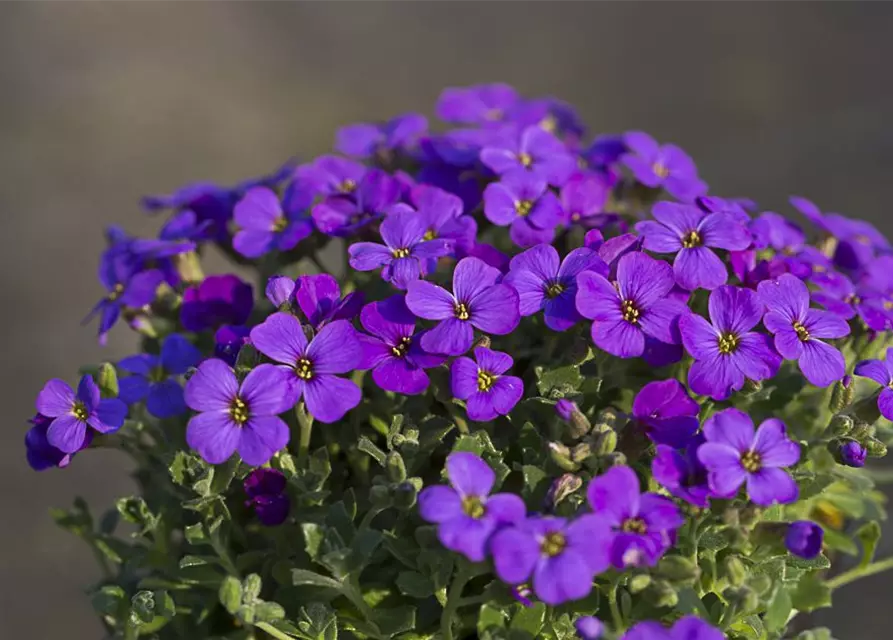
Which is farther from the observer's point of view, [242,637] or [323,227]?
[323,227]

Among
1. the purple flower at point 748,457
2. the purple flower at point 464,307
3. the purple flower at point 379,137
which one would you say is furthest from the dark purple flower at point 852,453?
the purple flower at point 379,137

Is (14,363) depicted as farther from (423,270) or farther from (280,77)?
(280,77)

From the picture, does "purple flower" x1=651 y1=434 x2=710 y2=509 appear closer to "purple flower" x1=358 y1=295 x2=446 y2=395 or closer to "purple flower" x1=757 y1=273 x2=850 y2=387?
"purple flower" x1=757 y1=273 x2=850 y2=387

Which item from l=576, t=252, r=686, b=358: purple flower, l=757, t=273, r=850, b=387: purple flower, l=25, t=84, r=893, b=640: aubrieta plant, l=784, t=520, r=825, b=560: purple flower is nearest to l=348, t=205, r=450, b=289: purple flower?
l=25, t=84, r=893, b=640: aubrieta plant

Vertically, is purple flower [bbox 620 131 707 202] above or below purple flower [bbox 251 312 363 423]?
above

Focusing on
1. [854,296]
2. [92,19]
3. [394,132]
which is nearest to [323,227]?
[394,132]

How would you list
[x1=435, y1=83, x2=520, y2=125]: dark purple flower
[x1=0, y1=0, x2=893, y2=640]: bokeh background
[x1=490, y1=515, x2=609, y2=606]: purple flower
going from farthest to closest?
[x1=0, y1=0, x2=893, y2=640]: bokeh background < [x1=435, y1=83, x2=520, y2=125]: dark purple flower < [x1=490, y1=515, x2=609, y2=606]: purple flower

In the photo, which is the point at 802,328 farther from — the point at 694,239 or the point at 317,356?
the point at 317,356
